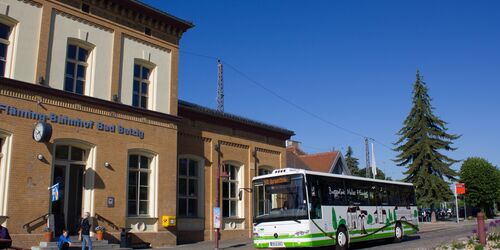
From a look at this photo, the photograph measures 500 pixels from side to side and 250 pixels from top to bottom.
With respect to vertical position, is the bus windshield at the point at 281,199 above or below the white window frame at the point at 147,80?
below

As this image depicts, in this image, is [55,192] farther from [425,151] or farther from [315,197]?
[425,151]

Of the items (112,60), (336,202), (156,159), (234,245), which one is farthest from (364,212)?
(112,60)

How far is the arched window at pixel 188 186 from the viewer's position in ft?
78.0

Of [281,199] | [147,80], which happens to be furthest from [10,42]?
[281,199]

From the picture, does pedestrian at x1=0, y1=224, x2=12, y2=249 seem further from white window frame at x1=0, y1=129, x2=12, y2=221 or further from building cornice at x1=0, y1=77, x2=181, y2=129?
building cornice at x1=0, y1=77, x2=181, y2=129

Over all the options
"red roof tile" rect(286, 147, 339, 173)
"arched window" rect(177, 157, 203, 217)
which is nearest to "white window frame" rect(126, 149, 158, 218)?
"arched window" rect(177, 157, 203, 217)

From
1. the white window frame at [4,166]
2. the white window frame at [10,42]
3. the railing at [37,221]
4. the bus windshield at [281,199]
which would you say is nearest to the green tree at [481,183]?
the bus windshield at [281,199]

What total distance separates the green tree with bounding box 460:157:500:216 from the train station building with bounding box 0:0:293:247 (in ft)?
124

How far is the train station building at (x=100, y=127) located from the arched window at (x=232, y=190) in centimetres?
120

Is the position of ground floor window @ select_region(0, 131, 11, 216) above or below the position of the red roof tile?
below

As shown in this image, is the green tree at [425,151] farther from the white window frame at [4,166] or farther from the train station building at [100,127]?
the white window frame at [4,166]

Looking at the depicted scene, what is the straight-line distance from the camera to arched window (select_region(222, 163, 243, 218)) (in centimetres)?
2623

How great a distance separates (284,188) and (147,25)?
990 centimetres

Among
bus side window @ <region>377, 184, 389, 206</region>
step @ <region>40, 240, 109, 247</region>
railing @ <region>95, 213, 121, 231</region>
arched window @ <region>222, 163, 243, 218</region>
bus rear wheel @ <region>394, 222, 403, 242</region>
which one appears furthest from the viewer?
arched window @ <region>222, 163, 243, 218</region>
